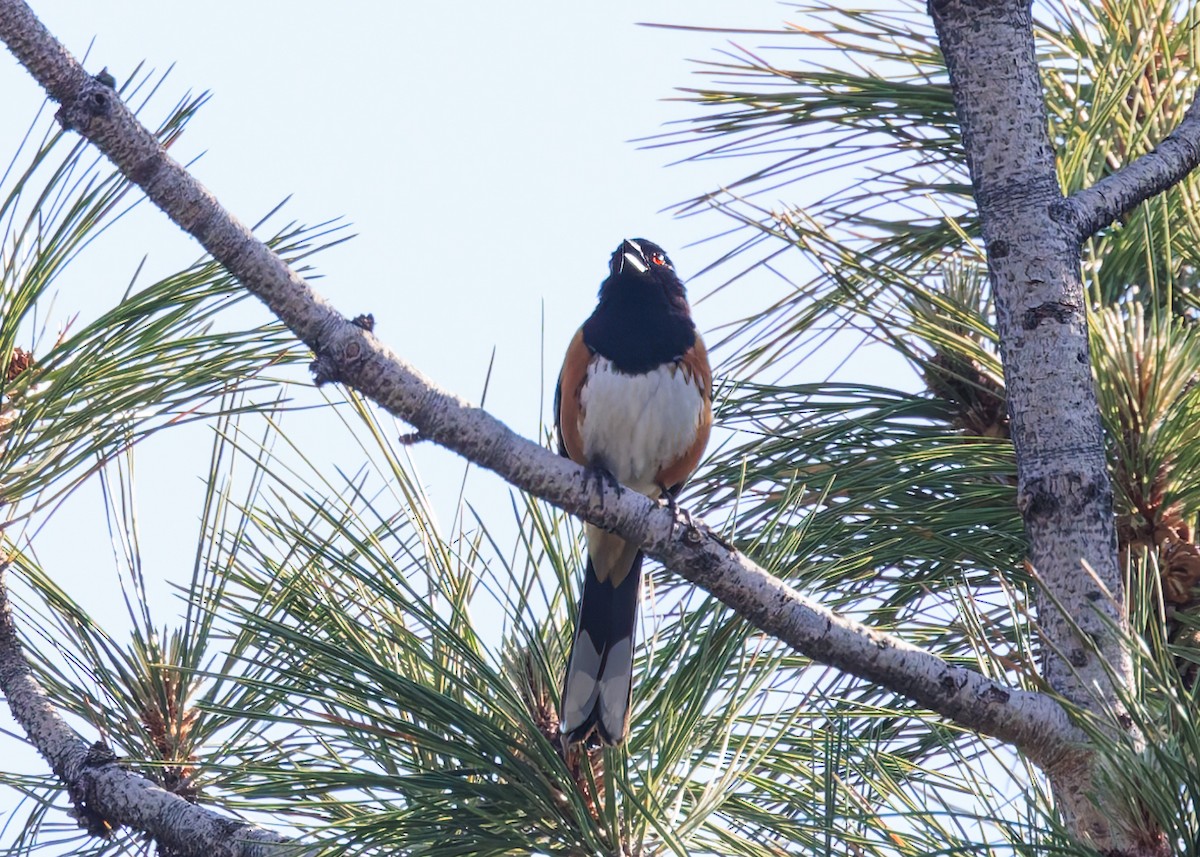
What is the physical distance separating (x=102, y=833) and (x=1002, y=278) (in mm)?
1398

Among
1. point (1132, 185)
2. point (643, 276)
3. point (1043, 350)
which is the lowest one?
point (1043, 350)

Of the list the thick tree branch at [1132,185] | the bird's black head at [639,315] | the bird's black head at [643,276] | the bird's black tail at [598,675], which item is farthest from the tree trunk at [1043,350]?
the bird's black head at [643,276]

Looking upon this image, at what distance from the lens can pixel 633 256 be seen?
306 cm

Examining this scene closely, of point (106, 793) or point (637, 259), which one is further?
point (637, 259)

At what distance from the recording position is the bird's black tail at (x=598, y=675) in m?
1.65

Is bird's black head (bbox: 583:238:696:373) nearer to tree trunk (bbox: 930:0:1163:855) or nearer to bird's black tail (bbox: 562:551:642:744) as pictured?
bird's black tail (bbox: 562:551:642:744)

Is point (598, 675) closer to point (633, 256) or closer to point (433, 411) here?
point (433, 411)

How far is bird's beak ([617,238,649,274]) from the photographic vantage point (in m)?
3.00

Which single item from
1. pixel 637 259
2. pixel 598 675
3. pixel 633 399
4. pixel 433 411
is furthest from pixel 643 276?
pixel 433 411

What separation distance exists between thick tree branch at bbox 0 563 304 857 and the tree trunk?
0.92 meters

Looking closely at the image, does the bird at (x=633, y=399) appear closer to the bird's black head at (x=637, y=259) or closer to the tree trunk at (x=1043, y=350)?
the bird's black head at (x=637, y=259)

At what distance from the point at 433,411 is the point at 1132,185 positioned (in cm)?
101

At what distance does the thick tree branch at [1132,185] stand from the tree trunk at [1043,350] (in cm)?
3

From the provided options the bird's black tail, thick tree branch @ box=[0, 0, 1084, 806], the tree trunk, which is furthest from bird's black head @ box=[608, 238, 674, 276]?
thick tree branch @ box=[0, 0, 1084, 806]
